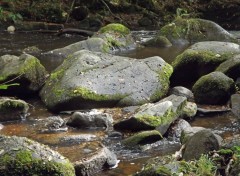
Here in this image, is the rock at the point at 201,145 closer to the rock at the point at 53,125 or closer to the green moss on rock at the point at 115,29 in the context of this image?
the rock at the point at 53,125

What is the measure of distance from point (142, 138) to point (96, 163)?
38.7 inches

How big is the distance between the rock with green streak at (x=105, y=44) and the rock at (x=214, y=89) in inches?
170

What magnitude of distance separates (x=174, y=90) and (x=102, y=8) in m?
10.3

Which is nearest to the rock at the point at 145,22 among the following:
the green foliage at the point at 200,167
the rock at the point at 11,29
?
the rock at the point at 11,29

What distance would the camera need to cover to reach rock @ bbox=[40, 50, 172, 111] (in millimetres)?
7336

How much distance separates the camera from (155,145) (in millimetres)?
5852

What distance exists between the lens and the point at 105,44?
12227mm

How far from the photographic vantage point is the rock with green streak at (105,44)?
37.5 feet

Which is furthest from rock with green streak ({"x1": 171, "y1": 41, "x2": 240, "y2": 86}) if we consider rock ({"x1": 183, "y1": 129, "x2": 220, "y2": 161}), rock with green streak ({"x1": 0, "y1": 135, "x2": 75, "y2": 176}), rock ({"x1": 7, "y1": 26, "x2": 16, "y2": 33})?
rock ({"x1": 7, "y1": 26, "x2": 16, "y2": 33})

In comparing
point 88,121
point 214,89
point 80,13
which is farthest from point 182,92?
point 80,13

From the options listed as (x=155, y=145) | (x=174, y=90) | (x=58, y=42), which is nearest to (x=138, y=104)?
(x=174, y=90)

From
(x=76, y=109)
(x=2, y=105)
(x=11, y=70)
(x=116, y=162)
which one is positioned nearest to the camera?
(x=116, y=162)

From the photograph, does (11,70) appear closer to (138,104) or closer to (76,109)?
(76,109)

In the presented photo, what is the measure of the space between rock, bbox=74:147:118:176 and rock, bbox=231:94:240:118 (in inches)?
108
